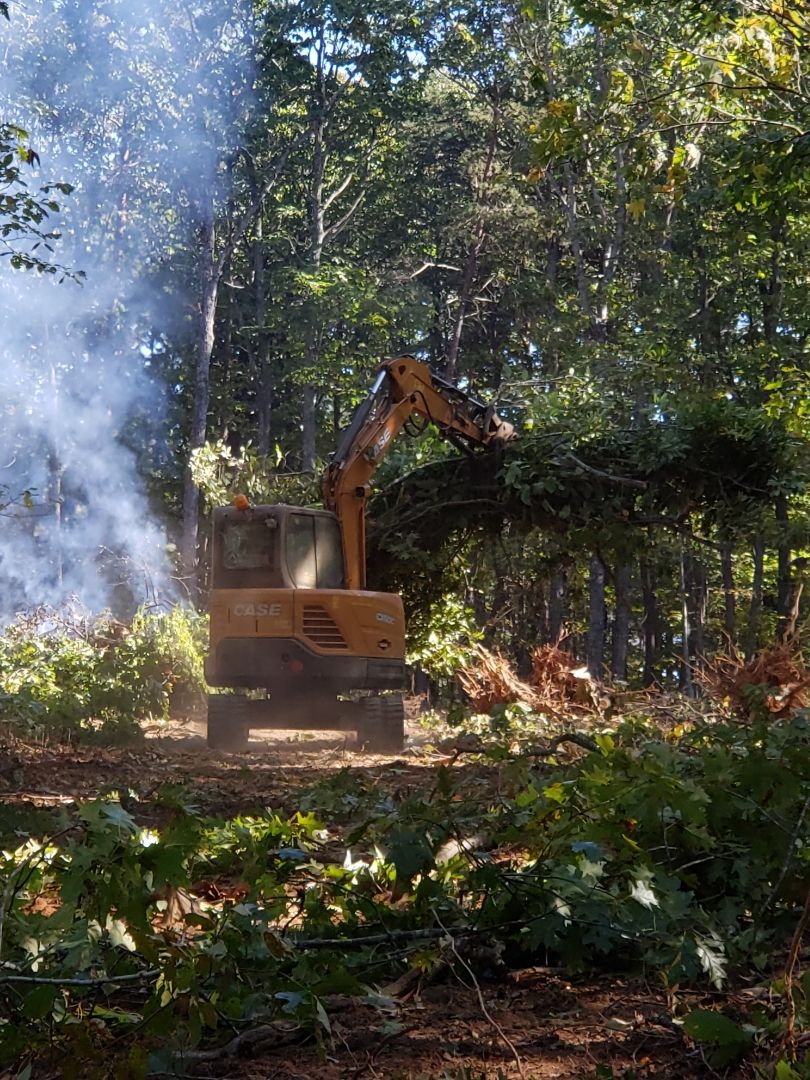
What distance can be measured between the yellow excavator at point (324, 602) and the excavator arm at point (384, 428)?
0.04 ft

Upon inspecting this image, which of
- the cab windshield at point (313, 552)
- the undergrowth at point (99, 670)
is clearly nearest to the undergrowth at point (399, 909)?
the undergrowth at point (99, 670)

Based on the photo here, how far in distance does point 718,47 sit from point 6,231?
249 inches

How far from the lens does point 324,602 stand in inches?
531

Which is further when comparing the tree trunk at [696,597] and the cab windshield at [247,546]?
the tree trunk at [696,597]

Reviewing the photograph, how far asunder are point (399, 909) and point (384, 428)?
1066cm

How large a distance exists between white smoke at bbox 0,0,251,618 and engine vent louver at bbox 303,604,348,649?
1973 cm

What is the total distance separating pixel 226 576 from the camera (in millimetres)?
14203

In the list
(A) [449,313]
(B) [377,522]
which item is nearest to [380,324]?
(A) [449,313]

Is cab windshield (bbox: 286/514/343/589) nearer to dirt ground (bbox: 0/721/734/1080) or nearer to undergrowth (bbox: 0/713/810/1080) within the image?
undergrowth (bbox: 0/713/810/1080)

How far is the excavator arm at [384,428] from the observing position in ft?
47.2

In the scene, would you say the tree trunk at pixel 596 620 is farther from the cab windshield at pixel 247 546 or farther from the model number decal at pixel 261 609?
the model number decal at pixel 261 609

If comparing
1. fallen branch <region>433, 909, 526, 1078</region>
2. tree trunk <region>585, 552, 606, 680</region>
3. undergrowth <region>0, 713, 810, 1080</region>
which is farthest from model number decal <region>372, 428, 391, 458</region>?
tree trunk <region>585, 552, 606, 680</region>

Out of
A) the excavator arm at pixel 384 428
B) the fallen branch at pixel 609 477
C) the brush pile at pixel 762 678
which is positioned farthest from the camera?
the excavator arm at pixel 384 428

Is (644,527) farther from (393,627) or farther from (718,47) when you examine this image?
(718,47)
